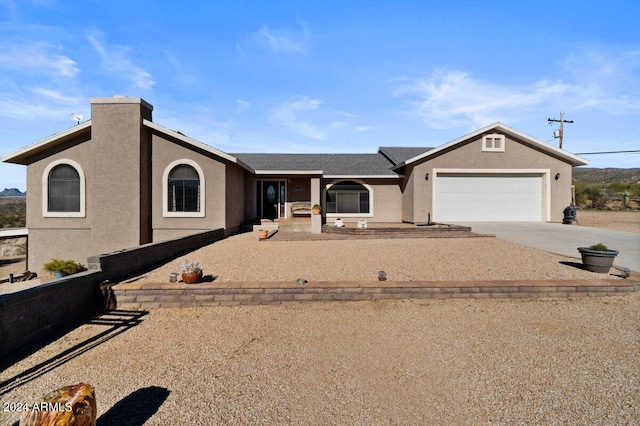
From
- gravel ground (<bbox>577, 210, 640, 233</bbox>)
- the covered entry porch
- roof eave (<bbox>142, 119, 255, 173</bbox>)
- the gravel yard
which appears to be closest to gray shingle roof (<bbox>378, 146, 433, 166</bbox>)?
the covered entry porch

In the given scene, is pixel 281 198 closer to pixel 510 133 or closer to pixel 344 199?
pixel 344 199

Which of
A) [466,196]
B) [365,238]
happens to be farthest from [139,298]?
[466,196]

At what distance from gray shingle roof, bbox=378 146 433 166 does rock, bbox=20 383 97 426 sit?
18.5 meters

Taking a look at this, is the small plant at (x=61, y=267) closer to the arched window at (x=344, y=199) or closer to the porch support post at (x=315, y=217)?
the porch support post at (x=315, y=217)

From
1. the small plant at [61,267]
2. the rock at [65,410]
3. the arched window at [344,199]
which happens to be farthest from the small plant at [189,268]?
the arched window at [344,199]

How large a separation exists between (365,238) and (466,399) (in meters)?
9.20

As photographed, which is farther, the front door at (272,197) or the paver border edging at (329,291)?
the front door at (272,197)

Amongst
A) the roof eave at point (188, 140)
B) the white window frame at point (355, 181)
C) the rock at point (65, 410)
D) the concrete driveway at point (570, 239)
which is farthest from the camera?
the white window frame at point (355, 181)

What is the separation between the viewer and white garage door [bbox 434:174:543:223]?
1659 centimetres

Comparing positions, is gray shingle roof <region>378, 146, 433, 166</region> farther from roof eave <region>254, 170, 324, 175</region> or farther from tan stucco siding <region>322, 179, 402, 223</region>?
roof eave <region>254, 170, 324, 175</region>

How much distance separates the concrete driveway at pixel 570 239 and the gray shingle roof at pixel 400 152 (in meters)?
7.11

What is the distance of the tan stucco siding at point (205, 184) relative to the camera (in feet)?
40.7

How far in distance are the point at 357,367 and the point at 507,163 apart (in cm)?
1636

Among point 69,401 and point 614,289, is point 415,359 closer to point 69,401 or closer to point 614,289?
point 69,401
